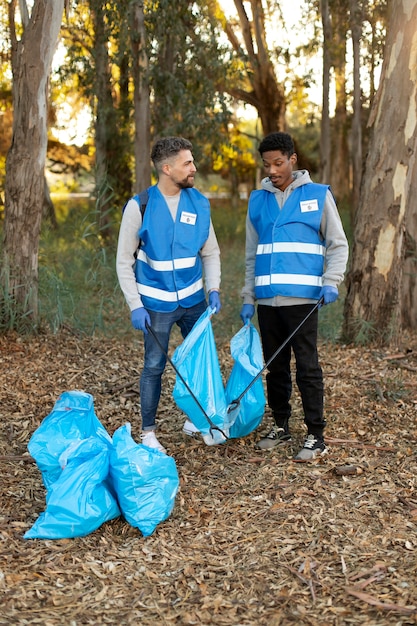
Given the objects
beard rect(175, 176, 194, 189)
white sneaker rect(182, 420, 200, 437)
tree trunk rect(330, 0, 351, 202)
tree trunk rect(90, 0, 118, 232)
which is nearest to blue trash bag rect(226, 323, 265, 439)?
white sneaker rect(182, 420, 200, 437)

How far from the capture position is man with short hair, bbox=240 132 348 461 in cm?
425

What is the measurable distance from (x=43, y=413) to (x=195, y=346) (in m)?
1.53

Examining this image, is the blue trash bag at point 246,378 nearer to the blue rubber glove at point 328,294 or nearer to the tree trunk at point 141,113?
the blue rubber glove at point 328,294

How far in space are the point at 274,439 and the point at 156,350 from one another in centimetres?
94

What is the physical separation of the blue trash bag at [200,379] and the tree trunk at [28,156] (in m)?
2.75

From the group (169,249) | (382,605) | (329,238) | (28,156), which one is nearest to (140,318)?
(169,249)

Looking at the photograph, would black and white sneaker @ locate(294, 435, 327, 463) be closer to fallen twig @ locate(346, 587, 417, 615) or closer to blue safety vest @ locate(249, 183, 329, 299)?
blue safety vest @ locate(249, 183, 329, 299)

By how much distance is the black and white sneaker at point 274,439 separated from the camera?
470 centimetres

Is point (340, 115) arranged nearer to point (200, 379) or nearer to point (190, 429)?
point (190, 429)

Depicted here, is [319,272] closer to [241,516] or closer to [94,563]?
[241,516]

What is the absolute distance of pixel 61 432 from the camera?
3.84 m

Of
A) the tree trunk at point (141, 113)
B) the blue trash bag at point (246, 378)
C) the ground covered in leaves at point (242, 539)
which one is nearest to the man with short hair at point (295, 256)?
the blue trash bag at point (246, 378)

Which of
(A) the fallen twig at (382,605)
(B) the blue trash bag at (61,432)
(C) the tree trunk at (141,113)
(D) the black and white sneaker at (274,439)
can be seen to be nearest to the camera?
(A) the fallen twig at (382,605)

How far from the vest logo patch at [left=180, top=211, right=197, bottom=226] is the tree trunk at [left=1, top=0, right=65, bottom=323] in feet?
8.97
